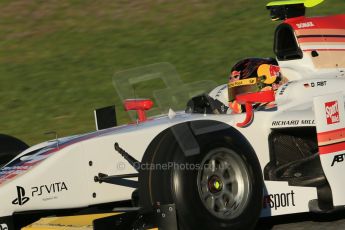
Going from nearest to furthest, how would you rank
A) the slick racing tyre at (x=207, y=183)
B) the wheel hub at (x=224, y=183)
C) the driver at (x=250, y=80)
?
the slick racing tyre at (x=207, y=183)
the wheel hub at (x=224, y=183)
the driver at (x=250, y=80)

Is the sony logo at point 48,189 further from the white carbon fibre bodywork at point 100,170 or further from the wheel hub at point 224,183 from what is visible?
the wheel hub at point 224,183

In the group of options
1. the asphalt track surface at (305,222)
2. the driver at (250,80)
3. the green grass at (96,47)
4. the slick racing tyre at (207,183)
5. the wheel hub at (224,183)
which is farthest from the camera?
the green grass at (96,47)

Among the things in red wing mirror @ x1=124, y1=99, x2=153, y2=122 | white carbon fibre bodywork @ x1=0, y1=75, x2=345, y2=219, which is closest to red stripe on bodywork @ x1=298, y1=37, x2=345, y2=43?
white carbon fibre bodywork @ x1=0, y1=75, x2=345, y2=219

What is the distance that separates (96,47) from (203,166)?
9941 millimetres

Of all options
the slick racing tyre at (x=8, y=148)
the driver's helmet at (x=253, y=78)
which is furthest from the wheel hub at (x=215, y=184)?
the slick racing tyre at (x=8, y=148)

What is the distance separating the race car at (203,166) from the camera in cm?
577

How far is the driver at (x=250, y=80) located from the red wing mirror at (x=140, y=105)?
24.3 inches

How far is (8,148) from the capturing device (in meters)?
7.71

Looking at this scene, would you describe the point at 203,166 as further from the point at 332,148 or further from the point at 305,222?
the point at 305,222

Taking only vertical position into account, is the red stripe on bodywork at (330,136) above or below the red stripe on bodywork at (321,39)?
below

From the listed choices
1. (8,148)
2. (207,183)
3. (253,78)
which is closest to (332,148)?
(207,183)

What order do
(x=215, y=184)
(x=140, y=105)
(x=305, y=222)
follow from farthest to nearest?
(x=140, y=105) < (x=305, y=222) < (x=215, y=184)

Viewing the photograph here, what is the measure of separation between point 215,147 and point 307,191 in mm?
1048

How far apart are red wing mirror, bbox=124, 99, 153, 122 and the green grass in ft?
14.8
